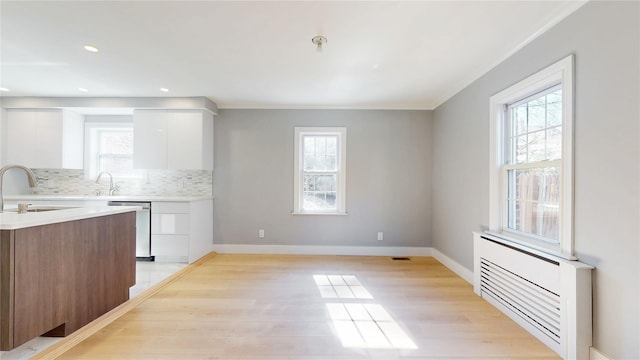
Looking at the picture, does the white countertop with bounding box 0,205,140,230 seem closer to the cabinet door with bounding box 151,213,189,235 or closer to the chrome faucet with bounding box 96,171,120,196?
the cabinet door with bounding box 151,213,189,235

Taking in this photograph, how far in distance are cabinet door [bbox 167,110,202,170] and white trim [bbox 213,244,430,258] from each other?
4.57ft

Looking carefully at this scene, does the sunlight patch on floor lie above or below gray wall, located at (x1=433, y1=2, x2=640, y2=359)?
below

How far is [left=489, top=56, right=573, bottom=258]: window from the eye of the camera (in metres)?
1.88

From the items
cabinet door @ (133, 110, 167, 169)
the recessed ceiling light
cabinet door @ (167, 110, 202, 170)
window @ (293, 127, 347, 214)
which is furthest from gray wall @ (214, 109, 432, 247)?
the recessed ceiling light

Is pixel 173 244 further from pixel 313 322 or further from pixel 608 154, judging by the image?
pixel 608 154

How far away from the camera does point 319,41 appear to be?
231 centimetres

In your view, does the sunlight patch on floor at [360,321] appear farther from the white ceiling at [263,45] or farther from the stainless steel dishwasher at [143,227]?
the stainless steel dishwasher at [143,227]

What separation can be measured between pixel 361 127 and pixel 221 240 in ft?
9.46

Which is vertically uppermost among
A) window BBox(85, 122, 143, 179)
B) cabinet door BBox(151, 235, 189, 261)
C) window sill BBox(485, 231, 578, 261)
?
window BBox(85, 122, 143, 179)

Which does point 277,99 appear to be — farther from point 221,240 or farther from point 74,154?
point 74,154

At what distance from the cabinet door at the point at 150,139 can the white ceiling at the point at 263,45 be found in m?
0.44

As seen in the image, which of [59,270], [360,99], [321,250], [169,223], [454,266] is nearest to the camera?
[59,270]

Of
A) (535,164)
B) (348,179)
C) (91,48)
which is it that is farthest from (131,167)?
(535,164)

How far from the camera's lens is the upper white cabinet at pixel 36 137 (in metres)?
4.09
